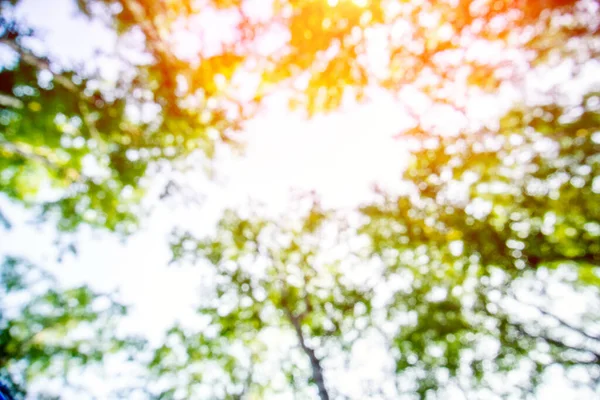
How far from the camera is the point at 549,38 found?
6.87 meters

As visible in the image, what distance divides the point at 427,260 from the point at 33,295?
56.1 ft

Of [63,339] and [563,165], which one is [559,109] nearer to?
[563,165]

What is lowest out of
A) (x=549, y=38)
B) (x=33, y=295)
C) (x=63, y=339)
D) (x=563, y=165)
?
(x=563, y=165)

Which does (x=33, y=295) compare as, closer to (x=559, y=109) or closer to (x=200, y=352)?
(x=200, y=352)

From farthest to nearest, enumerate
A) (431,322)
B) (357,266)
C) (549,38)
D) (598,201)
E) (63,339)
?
(63,339), (357,266), (431,322), (598,201), (549,38)

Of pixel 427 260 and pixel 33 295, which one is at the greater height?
pixel 33 295

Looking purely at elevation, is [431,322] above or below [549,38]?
below

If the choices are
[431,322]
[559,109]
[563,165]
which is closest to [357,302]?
[431,322]

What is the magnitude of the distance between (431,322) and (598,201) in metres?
6.83

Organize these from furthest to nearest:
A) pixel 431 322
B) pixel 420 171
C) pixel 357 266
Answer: pixel 357 266 → pixel 431 322 → pixel 420 171

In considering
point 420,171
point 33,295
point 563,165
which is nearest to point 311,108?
point 420,171

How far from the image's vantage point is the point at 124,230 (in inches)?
460

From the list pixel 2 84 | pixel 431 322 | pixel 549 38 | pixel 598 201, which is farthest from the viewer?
pixel 431 322

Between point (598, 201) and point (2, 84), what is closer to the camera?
point (2, 84)
